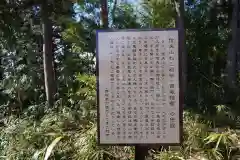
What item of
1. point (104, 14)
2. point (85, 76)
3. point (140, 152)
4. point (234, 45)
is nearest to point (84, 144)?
point (140, 152)

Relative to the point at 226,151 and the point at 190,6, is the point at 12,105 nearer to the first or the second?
the point at 190,6

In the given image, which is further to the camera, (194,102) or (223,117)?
(194,102)

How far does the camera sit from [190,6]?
35.7 feet

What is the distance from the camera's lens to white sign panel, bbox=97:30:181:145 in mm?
3205

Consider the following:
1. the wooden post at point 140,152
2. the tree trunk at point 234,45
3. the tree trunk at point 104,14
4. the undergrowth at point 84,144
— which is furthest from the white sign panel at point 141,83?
the tree trunk at point 234,45

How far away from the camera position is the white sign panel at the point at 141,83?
10.5 feet

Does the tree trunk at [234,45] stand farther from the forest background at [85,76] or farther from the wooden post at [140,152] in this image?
the wooden post at [140,152]

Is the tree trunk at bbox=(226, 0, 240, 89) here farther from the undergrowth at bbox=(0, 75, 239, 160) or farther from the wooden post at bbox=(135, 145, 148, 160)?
the wooden post at bbox=(135, 145, 148, 160)

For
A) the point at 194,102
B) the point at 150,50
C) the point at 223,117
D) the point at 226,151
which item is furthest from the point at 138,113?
the point at 194,102

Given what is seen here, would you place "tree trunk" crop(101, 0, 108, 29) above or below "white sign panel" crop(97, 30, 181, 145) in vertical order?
above

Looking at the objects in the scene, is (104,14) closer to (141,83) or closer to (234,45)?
(234,45)

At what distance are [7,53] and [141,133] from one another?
9.55 meters

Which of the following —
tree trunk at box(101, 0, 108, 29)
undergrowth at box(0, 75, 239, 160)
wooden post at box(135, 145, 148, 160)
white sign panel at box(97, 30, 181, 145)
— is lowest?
undergrowth at box(0, 75, 239, 160)


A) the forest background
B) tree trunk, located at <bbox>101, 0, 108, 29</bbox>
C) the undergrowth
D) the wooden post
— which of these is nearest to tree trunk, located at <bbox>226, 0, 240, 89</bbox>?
the forest background
